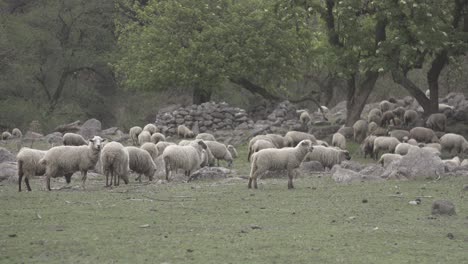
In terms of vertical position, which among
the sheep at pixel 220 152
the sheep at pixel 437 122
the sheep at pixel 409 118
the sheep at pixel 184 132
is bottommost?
the sheep at pixel 220 152

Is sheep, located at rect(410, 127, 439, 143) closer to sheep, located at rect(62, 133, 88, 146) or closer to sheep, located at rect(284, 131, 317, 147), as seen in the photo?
sheep, located at rect(284, 131, 317, 147)

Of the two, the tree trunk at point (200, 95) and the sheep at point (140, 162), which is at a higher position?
the tree trunk at point (200, 95)

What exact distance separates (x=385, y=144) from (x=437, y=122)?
5.74 metres

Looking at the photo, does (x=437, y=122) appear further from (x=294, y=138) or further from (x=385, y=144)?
(x=294, y=138)

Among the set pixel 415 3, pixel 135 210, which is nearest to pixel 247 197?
pixel 135 210

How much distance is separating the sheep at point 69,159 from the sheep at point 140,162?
1.91 m

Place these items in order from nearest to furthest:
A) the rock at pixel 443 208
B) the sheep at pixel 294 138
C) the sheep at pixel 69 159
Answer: the rock at pixel 443 208 < the sheep at pixel 69 159 < the sheep at pixel 294 138

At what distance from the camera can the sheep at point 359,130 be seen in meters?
A: 32.9

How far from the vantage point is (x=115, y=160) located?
19703 mm

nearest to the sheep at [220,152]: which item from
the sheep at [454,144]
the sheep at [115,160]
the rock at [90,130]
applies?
the sheep at [115,160]

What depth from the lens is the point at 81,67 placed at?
188 feet

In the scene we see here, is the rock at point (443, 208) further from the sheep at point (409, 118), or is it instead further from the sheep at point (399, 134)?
the sheep at point (409, 118)

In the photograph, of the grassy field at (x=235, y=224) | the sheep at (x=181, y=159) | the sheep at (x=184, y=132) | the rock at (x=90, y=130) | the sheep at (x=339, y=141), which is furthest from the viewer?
the rock at (x=90, y=130)

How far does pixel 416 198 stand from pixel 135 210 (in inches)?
231
